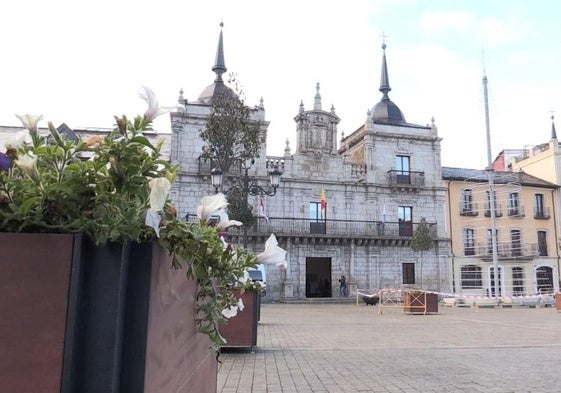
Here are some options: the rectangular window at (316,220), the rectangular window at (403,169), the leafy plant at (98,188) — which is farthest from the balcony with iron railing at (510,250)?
the leafy plant at (98,188)

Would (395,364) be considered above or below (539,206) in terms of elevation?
below

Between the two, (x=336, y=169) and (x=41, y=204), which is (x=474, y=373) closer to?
(x=41, y=204)

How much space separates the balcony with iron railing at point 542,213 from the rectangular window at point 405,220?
37.3 feet

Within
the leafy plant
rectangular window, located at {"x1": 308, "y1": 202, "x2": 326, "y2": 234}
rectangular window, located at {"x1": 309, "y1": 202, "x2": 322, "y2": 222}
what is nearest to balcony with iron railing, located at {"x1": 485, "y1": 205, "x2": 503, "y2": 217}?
rectangular window, located at {"x1": 308, "y1": 202, "x2": 326, "y2": 234}

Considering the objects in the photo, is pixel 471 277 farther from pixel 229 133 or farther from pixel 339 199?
pixel 229 133

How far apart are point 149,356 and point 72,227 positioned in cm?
42

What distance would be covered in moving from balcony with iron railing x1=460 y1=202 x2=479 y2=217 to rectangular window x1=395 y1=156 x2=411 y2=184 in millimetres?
5294

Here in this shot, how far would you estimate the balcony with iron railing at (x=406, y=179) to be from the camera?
34.0 metres

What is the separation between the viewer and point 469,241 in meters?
36.2

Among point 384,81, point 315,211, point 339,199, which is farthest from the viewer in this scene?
point 384,81

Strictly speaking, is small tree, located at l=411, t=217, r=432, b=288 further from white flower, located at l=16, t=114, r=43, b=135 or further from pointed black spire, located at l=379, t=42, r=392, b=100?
white flower, located at l=16, t=114, r=43, b=135

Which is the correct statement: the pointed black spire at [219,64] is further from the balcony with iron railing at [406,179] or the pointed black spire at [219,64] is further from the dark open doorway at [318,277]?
the dark open doorway at [318,277]

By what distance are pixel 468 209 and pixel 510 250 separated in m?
4.54

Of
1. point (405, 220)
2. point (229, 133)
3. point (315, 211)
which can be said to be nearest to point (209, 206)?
point (229, 133)
